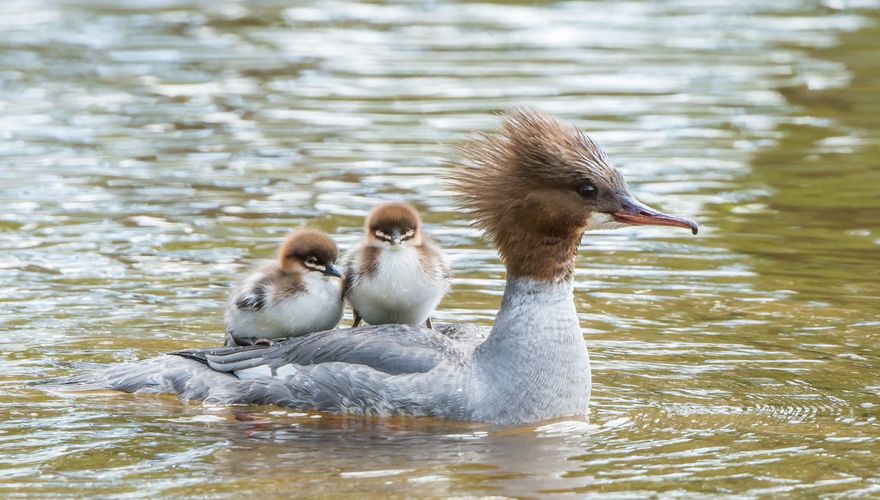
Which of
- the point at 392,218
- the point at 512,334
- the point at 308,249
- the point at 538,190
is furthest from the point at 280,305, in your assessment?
the point at 538,190

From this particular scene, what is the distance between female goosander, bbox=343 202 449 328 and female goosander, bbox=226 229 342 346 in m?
0.14

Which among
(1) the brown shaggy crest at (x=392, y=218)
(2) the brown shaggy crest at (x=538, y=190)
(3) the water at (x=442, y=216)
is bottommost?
(3) the water at (x=442, y=216)

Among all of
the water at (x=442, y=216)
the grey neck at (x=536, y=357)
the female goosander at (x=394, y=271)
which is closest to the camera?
the water at (x=442, y=216)

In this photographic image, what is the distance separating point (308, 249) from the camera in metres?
9.00

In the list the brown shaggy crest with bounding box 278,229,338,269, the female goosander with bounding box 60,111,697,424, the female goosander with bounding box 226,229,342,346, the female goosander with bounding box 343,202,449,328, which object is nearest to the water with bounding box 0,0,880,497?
the female goosander with bounding box 60,111,697,424

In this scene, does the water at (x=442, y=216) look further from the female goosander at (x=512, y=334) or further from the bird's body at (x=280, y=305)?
the bird's body at (x=280, y=305)

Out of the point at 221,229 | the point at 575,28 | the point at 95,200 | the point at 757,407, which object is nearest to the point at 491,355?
the point at 757,407

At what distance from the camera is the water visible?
805 centimetres

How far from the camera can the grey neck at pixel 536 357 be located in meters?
8.56

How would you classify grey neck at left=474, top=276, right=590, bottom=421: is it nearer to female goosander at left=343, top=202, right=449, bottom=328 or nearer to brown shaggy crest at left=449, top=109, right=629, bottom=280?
brown shaggy crest at left=449, top=109, right=629, bottom=280

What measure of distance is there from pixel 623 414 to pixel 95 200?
668 cm

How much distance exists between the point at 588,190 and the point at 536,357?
2.99 ft

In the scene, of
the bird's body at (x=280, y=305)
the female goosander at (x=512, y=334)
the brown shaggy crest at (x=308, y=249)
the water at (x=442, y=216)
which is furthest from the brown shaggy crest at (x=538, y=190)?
the bird's body at (x=280, y=305)

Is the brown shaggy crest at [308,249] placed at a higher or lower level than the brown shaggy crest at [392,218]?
lower
